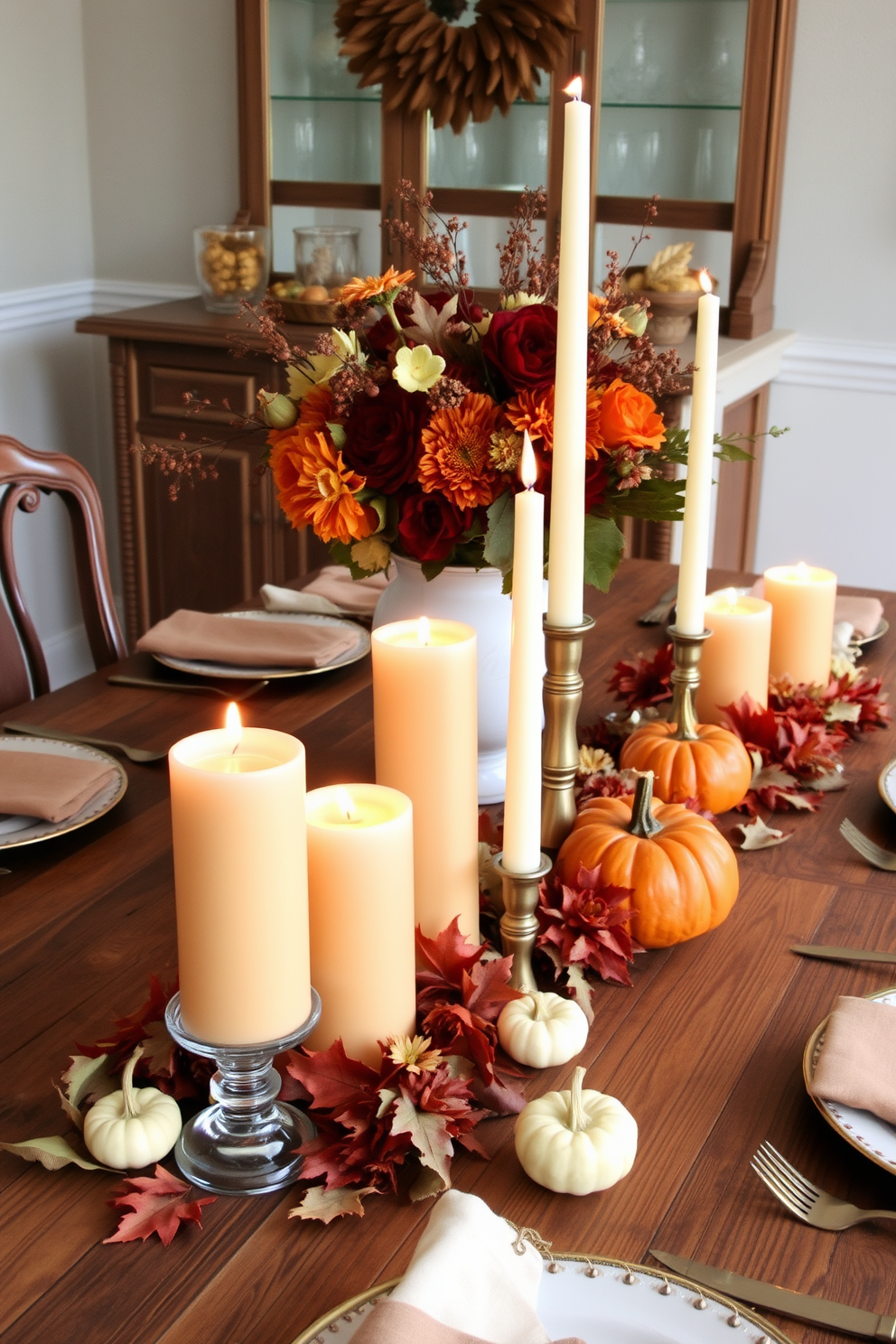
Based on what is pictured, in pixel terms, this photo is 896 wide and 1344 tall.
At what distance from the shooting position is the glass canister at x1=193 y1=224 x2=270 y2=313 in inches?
113

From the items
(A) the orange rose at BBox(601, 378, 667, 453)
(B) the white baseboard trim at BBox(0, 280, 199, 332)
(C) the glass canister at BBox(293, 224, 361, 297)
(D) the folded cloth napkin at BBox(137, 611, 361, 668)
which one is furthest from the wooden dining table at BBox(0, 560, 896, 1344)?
(B) the white baseboard trim at BBox(0, 280, 199, 332)

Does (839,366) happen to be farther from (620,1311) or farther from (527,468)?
(620,1311)

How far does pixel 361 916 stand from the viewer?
68 cm

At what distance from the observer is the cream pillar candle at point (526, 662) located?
2.24 ft

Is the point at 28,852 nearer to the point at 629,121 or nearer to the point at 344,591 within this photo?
the point at 344,591

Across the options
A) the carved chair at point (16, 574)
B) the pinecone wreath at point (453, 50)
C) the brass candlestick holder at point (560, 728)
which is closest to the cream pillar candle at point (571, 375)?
the brass candlestick holder at point (560, 728)

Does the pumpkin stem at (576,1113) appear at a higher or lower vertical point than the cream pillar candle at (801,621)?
lower

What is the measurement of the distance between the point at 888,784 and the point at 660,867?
357mm

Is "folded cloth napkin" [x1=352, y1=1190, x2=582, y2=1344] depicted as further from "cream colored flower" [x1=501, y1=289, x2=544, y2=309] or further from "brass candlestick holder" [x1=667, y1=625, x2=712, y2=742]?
"cream colored flower" [x1=501, y1=289, x2=544, y2=309]

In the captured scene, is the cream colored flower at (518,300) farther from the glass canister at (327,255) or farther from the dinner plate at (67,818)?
the glass canister at (327,255)

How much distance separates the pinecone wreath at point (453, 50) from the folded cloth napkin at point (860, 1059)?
2.33m

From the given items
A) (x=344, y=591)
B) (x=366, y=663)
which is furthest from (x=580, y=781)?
(x=344, y=591)

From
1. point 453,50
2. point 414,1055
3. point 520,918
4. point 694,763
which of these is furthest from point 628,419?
point 453,50

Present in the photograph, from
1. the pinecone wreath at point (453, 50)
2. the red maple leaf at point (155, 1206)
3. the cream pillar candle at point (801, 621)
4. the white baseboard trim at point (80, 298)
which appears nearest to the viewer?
the red maple leaf at point (155, 1206)
